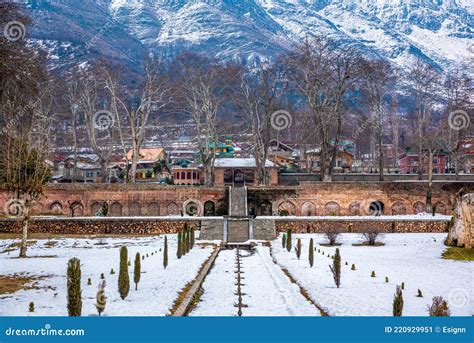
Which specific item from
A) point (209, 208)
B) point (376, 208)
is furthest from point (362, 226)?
point (209, 208)

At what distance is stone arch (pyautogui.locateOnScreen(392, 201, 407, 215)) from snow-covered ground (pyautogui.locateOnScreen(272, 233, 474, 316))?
15.1 m

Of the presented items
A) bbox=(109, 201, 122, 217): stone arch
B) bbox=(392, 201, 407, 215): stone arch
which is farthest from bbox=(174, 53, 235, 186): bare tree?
bbox=(392, 201, 407, 215): stone arch

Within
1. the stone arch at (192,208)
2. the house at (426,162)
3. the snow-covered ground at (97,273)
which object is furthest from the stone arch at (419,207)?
the house at (426,162)

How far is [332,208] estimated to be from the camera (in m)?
49.3

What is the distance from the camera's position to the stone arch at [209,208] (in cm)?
4994

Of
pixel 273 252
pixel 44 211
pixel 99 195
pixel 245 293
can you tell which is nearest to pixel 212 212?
pixel 99 195

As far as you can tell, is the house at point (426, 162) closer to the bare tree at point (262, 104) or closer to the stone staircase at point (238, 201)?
the bare tree at point (262, 104)

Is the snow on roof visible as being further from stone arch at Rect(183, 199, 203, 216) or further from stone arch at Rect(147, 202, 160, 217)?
stone arch at Rect(147, 202, 160, 217)

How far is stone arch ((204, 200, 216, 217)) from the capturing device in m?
49.9

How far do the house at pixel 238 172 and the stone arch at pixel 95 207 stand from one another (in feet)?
43.3

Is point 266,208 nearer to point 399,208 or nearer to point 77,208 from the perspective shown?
point 399,208
